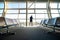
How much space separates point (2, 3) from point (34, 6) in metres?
4.42

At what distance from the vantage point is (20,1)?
16969 millimetres

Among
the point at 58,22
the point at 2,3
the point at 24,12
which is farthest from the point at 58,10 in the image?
the point at 58,22

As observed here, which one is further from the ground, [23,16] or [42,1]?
[42,1]

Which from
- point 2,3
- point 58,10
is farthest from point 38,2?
point 2,3

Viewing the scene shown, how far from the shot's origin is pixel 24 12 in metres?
16.9

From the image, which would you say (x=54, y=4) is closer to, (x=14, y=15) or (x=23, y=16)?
(x=23, y=16)

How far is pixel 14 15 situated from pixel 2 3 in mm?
2397

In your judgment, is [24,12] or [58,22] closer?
[58,22]

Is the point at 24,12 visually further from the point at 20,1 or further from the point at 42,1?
the point at 42,1

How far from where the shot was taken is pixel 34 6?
16.9 metres

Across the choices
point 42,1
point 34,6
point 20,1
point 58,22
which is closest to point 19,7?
point 20,1

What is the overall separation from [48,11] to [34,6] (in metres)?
2.00

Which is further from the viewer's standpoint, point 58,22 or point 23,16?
point 23,16

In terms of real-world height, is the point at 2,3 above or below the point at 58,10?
above
